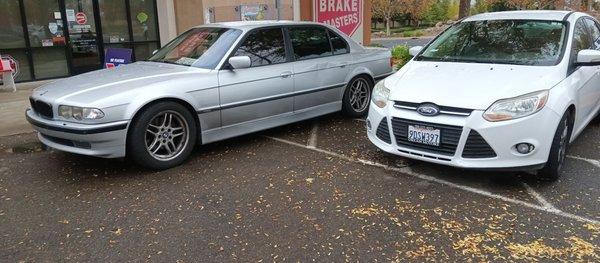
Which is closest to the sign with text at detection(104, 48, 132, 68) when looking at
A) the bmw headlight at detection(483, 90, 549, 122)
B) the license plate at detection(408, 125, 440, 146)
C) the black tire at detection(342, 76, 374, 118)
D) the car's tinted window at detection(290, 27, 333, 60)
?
the car's tinted window at detection(290, 27, 333, 60)

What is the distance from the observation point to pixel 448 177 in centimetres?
457

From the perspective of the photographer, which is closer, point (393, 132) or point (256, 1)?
point (393, 132)

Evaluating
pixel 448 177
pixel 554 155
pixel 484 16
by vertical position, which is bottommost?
pixel 448 177

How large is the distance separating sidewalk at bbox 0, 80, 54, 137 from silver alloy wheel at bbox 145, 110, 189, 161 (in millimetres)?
2816

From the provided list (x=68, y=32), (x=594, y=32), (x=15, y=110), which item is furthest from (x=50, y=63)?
(x=594, y=32)

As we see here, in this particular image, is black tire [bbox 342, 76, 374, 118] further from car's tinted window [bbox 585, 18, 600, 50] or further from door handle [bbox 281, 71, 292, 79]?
car's tinted window [bbox 585, 18, 600, 50]

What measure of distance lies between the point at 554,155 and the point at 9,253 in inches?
169

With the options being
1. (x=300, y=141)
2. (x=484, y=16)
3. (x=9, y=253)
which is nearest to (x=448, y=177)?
(x=300, y=141)

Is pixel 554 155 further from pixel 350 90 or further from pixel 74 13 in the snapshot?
pixel 74 13

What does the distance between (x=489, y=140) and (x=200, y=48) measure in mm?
3335

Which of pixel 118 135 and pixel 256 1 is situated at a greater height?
pixel 256 1

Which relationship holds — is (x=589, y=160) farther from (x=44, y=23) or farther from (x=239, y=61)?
(x=44, y=23)

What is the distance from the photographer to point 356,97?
22.7ft

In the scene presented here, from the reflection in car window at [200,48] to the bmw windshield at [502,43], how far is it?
7.30ft
